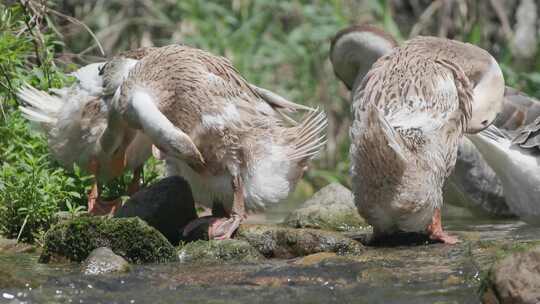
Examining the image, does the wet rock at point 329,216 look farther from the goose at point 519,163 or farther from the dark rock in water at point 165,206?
the goose at point 519,163

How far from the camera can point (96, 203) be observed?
23.1 feet

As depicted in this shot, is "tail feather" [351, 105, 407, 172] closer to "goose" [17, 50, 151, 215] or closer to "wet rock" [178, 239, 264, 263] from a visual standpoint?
"wet rock" [178, 239, 264, 263]

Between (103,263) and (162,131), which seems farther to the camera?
(162,131)

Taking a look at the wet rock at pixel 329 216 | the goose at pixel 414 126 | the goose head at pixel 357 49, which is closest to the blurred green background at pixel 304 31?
the goose head at pixel 357 49

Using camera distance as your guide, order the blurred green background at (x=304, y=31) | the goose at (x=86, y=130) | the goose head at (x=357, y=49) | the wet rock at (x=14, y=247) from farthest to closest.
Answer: the blurred green background at (x=304, y=31)
the goose head at (x=357, y=49)
the goose at (x=86, y=130)
the wet rock at (x=14, y=247)

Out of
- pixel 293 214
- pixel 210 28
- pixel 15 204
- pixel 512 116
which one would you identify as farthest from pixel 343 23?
pixel 15 204

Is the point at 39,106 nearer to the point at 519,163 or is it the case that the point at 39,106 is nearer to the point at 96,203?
the point at 96,203

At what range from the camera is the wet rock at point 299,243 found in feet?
19.2

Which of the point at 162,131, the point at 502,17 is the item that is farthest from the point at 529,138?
the point at 502,17

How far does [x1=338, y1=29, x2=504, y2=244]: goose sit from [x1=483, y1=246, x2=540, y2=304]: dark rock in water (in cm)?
126

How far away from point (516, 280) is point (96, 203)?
11.1 feet

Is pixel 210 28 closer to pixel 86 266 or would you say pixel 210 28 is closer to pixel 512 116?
pixel 512 116

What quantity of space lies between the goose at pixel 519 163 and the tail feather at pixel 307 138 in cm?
94

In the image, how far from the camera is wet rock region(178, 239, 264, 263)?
5848 millimetres
